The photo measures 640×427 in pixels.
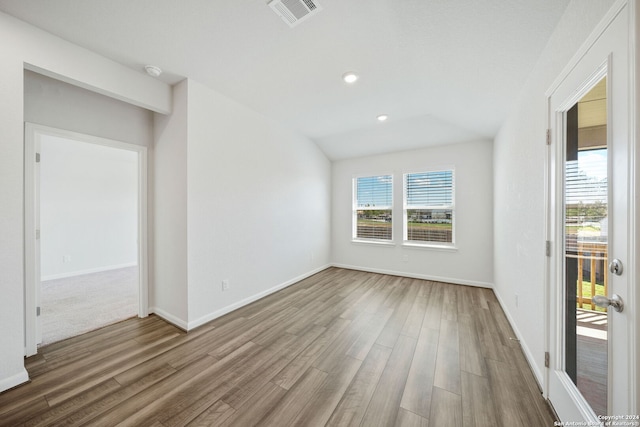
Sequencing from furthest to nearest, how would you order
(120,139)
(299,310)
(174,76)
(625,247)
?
1. (299,310)
2. (120,139)
3. (174,76)
4. (625,247)

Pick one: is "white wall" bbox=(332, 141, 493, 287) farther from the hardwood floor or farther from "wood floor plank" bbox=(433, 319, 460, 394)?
"wood floor plank" bbox=(433, 319, 460, 394)

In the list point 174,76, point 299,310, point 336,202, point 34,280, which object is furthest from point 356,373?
point 336,202

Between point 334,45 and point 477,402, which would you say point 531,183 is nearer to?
point 477,402

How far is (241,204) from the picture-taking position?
10.2 feet

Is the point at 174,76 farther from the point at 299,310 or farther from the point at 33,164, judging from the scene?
the point at 299,310

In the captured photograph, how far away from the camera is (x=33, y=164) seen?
2121mm

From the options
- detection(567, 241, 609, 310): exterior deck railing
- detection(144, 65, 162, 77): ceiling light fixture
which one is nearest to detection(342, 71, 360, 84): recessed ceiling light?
detection(144, 65, 162, 77): ceiling light fixture

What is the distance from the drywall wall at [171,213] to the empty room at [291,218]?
32 millimetres

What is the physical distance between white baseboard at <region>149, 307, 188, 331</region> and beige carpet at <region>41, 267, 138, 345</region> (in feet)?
0.95

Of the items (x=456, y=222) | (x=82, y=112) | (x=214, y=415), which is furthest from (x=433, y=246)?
(x=82, y=112)

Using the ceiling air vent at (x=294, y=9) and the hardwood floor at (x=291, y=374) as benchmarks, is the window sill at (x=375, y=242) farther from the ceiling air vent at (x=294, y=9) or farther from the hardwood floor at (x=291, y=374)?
the ceiling air vent at (x=294, y=9)

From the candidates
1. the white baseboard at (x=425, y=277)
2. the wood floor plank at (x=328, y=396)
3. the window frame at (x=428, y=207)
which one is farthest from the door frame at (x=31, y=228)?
the window frame at (x=428, y=207)

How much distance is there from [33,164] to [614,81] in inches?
162

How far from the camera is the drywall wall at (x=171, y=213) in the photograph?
2529 millimetres
